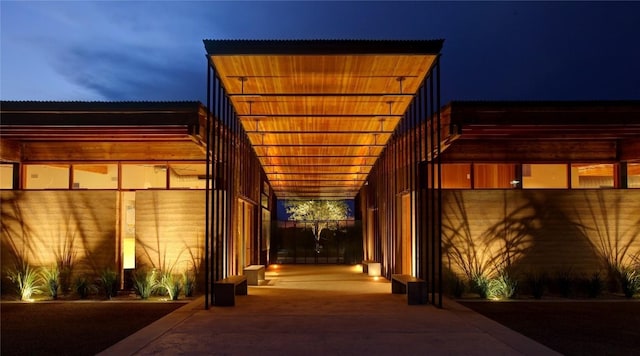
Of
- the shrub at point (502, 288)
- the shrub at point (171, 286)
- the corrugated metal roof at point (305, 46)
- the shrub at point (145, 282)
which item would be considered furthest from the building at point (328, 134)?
the corrugated metal roof at point (305, 46)

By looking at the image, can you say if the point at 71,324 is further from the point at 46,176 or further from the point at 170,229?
the point at 46,176

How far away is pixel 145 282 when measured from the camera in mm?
12820

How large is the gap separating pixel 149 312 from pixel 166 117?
4419 mm

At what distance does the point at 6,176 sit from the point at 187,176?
4.38m

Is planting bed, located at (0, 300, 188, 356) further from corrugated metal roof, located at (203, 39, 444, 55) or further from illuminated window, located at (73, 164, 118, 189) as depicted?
corrugated metal roof, located at (203, 39, 444, 55)

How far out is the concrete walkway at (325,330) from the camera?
7668mm

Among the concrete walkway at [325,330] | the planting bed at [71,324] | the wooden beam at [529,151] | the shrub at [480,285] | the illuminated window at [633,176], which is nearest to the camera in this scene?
the concrete walkway at [325,330]

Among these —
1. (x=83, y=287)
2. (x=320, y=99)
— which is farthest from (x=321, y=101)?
(x=83, y=287)

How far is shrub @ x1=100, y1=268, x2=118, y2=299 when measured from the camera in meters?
12.7

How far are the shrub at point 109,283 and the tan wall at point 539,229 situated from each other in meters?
7.39

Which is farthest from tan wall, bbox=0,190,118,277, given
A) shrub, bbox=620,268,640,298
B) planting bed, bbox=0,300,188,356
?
shrub, bbox=620,268,640,298

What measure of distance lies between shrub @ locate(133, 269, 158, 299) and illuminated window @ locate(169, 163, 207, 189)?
87.7 inches

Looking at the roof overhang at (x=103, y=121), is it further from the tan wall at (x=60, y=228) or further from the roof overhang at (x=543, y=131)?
the roof overhang at (x=543, y=131)

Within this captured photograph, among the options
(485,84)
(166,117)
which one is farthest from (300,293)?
(485,84)
